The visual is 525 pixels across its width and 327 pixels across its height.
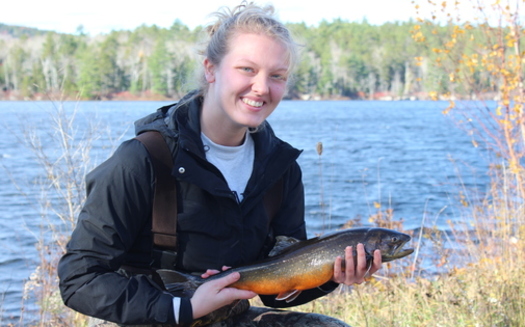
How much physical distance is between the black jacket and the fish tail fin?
0.19 ft

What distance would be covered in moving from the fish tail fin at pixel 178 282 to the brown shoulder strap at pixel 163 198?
0.13 m

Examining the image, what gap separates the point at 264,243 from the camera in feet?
10.9

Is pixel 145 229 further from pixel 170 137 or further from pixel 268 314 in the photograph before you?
pixel 268 314

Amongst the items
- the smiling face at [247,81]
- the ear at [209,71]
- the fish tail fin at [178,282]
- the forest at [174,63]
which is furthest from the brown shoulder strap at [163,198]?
the forest at [174,63]

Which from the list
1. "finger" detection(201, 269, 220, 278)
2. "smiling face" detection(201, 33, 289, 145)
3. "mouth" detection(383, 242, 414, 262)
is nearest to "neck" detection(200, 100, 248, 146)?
"smiling face" detection(201, 33, 289, 145)

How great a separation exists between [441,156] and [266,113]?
26.4 m

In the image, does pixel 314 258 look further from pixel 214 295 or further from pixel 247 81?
pixel 247 81

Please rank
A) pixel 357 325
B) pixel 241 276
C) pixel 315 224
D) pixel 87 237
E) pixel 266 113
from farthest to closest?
pixel 315 224, pixel 357 325, pixel 266 113, pixel 241 276, pixel 87 237

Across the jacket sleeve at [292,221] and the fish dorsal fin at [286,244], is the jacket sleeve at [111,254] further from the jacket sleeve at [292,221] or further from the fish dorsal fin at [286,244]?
the jacket sleeve at [292,221]

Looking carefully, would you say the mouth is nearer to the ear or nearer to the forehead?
the forehead

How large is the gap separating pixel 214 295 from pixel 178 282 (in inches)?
7.6

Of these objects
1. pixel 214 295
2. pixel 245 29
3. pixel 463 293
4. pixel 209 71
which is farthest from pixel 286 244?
pixel 463 293

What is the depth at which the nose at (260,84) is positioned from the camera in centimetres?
303

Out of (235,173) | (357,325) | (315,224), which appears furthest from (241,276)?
(315,224)
